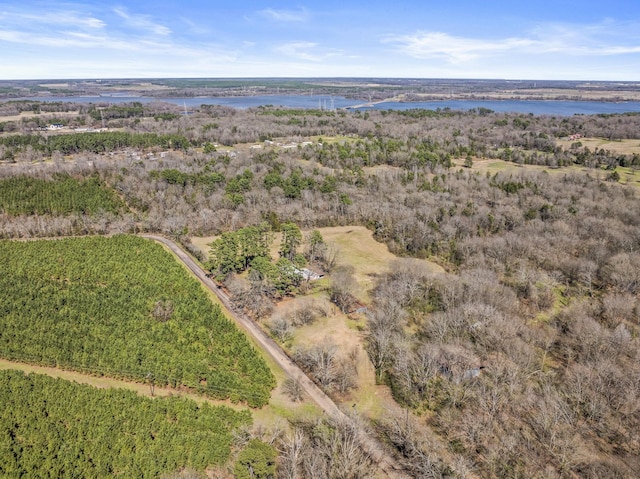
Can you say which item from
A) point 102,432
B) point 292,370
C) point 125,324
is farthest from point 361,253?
point 102,432

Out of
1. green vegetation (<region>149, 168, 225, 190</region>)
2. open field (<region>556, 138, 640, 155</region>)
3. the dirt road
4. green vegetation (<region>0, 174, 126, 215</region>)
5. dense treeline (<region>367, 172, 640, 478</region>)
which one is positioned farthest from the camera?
open field (<region>556, 138, 640, 155</region>)

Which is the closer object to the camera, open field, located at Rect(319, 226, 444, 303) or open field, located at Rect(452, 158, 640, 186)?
open field, located at Rect(319, 226, 444, 303)

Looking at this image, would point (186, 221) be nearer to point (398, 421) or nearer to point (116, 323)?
point (116, 323)

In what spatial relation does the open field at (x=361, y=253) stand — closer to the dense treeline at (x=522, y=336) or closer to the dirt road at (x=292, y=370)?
the dense treeline at (x=522, y=336)

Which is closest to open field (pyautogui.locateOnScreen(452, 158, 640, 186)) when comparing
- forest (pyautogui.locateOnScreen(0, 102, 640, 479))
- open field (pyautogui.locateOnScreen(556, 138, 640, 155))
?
forest (pyautogui.locateOnScreen(0, 102, 640, 479))

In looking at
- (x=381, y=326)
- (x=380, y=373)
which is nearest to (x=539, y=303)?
(x=381, y=326)

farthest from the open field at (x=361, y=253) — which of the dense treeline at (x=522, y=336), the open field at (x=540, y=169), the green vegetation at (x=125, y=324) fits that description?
the open field at (x=540, y=169)

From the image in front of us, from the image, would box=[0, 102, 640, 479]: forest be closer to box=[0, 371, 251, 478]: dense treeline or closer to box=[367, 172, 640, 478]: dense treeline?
box=[367, 172, 640, 478]: dense treeline

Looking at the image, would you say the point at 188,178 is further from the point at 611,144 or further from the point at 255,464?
the point at 611,144
